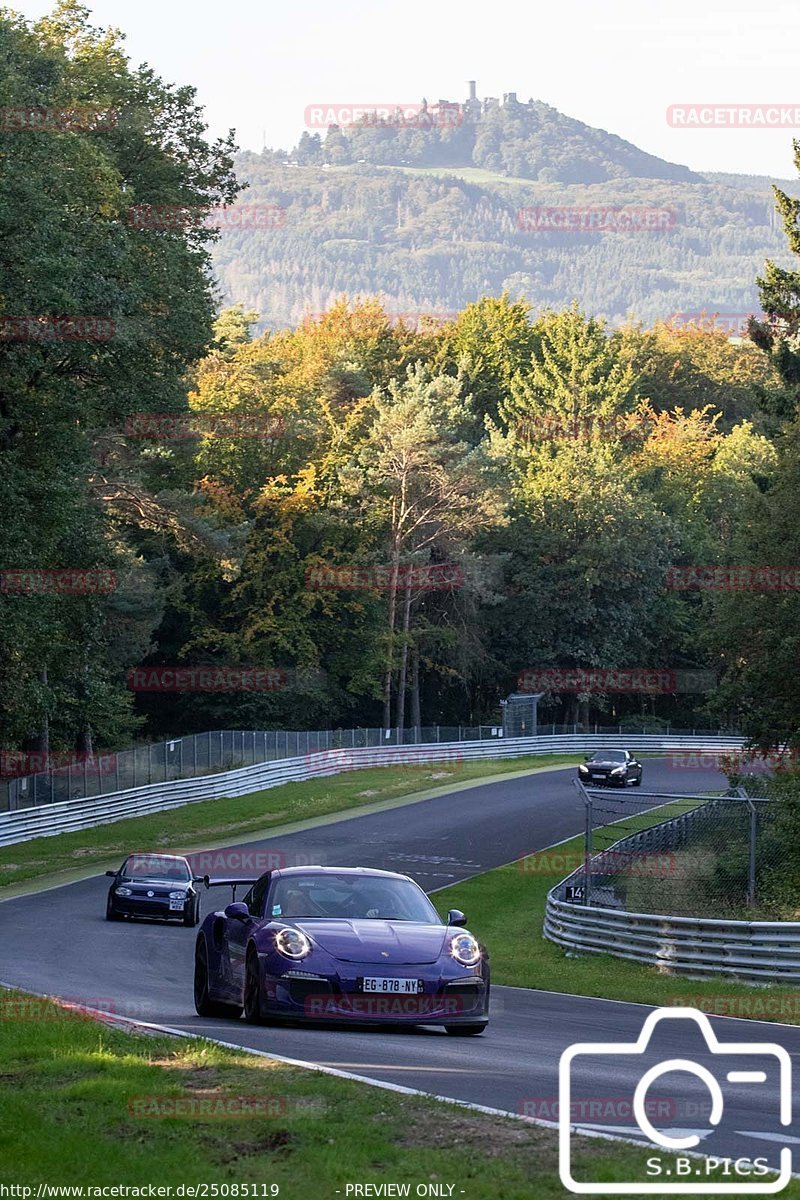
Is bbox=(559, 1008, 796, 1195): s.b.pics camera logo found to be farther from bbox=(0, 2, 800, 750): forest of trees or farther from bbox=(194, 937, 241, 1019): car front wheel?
bbox=(0, 2, 800, 750): forest of trees

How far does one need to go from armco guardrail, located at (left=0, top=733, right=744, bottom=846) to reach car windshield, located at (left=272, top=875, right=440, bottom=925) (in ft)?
96.8

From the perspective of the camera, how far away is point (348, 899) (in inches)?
561

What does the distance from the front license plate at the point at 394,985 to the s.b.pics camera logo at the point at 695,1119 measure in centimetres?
154

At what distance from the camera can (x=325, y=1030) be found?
522 inches

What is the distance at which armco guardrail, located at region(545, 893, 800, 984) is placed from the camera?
800 inches

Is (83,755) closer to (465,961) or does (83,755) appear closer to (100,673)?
(100,673)

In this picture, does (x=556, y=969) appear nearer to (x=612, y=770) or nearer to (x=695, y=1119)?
(x=695, y=1119)

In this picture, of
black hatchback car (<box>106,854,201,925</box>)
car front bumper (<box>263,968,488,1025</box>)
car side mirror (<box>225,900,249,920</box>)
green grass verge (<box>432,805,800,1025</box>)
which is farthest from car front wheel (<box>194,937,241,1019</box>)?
black hatchback car (<box>106,854,201,925</box>)

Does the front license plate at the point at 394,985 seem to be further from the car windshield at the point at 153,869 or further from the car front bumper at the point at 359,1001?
the car windshield at the point at 153,869

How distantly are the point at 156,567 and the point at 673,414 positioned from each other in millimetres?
58251

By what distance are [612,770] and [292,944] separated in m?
47.1

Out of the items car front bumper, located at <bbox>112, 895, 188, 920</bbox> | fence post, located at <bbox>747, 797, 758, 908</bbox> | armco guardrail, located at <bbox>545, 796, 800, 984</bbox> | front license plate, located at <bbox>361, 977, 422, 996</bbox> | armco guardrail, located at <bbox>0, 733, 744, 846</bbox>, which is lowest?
armco guardrail, located at <bbox>0, 733, 744, 846</bbox>

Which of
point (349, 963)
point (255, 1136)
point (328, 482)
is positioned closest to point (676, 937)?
point (349, 963)

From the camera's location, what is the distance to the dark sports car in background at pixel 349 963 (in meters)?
13.0
